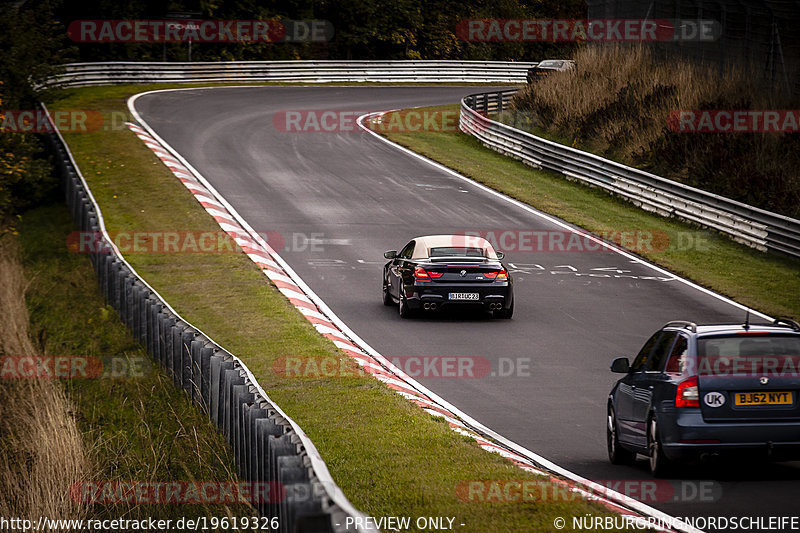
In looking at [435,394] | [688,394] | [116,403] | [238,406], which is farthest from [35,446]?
[688,394]

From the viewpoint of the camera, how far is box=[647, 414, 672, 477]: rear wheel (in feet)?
34.1

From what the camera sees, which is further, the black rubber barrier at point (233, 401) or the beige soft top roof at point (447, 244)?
the beige soft top roof at point (447, 244)

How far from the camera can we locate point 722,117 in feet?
114

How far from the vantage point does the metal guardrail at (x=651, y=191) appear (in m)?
26.4

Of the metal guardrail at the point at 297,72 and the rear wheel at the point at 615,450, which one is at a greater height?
the metal guardrail at the point at 297,72

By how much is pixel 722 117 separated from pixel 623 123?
4.26 meters

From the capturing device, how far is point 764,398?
1009 centimetres

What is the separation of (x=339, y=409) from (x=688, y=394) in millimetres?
4591

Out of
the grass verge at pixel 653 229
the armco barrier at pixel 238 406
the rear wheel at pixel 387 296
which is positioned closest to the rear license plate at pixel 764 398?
the armco barrier at pixel 238 406

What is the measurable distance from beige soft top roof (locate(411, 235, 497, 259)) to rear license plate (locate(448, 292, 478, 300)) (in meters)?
0.97

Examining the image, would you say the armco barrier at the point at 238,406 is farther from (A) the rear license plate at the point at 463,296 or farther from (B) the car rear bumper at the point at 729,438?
(A) the rear license plate at the point at 463,296

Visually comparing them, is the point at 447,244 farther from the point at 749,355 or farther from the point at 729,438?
the point at 729,438

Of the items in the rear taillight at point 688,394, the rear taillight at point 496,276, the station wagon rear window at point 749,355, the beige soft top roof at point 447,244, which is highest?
the station wagon rear window at point 749,355

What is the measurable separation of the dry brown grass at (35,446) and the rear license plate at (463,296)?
6898 millimetres
